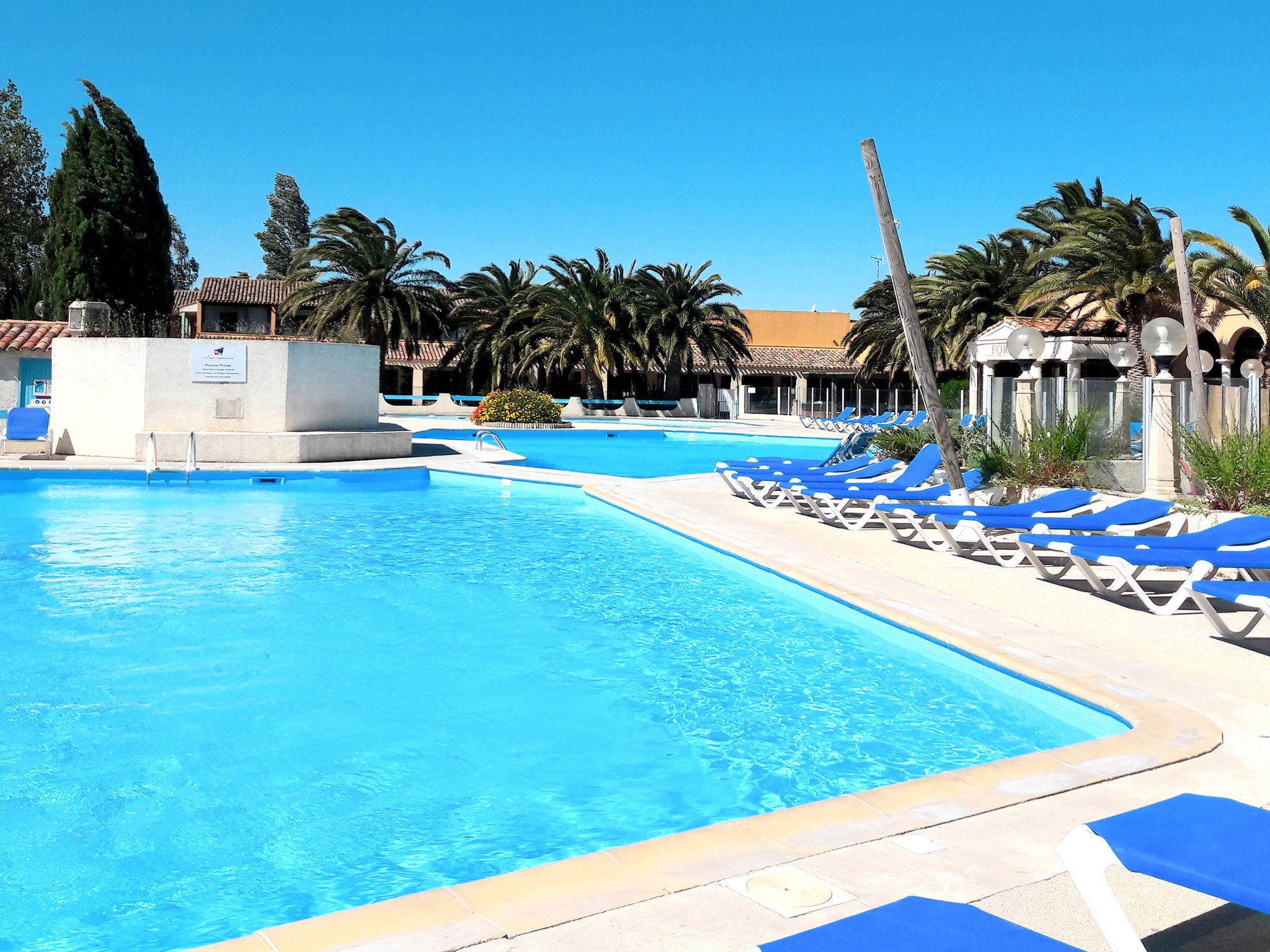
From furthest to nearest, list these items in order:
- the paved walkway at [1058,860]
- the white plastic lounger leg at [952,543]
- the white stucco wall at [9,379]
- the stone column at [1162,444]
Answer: the white stucco wall at [9,379], the stone column at [1162,444], the white plastic lounger leg at [952,543], the paved walkway at [1058,860]

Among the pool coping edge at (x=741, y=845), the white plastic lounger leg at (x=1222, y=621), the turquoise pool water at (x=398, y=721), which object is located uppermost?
the white plastic lounger leg at (x=1222, y=621)

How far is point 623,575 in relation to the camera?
33.6 ft

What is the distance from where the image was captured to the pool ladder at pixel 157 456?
16969 millimetres

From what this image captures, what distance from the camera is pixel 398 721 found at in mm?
6070

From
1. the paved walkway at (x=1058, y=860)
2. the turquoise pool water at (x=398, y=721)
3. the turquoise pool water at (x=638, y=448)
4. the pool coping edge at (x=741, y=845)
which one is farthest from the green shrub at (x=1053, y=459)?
the turquoise pool water at (x=638, y=448)

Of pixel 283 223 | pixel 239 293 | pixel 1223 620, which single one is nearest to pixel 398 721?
pixel 1223 620

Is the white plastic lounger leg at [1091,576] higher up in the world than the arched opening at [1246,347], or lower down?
lower down

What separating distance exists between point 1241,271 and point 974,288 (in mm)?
12134

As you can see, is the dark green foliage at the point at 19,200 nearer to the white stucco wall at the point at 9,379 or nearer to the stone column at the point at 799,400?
the white stucco wall at the point at 9,379

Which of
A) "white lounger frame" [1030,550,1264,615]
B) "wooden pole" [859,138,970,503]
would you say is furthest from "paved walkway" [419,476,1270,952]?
"wooden pole" [859,138,970,503]

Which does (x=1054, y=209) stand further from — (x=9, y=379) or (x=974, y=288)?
(x=9, y=379)

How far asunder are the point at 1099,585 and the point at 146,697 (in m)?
6.61

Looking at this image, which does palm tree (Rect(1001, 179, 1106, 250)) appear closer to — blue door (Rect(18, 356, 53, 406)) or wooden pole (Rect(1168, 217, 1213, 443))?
wooden pole (Rect(1168, 217, 1213, 443))

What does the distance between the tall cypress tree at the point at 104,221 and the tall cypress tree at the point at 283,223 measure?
122 ft
